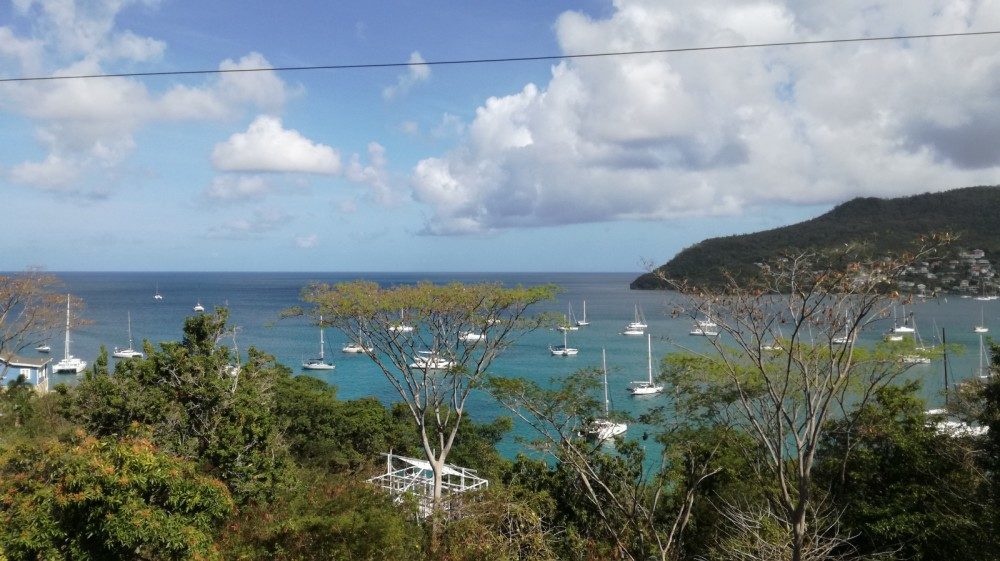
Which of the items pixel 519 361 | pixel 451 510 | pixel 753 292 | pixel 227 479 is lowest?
pixel 519 361

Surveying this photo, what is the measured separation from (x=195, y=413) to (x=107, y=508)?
3.84 m

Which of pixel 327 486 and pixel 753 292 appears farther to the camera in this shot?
pixel 327 486

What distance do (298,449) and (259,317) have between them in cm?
5407

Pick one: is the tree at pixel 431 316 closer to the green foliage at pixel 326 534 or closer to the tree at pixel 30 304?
the green foliage at pixel 326 534

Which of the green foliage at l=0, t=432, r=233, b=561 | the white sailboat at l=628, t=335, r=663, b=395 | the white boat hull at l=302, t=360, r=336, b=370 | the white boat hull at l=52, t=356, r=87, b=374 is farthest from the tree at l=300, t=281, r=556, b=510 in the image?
the white boat hull at l=52, t=356, r=87, b=374

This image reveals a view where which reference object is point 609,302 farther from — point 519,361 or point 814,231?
point 519,361

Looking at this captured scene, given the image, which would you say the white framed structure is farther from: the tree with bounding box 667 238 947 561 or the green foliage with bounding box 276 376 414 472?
the green foliage with bounding box 276 376 414 472

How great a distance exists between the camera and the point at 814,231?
53.2 m

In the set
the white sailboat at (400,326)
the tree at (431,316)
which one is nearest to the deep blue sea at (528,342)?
the tree at (431,316)

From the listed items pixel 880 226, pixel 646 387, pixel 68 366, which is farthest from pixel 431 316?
pixel 880 226

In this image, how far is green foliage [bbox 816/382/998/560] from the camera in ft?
28.6

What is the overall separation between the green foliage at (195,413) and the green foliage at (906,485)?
7559mm

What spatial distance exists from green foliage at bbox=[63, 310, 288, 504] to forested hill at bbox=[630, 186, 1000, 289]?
2969 cm

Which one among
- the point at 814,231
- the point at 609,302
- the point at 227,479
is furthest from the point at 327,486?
the point at 609,302
